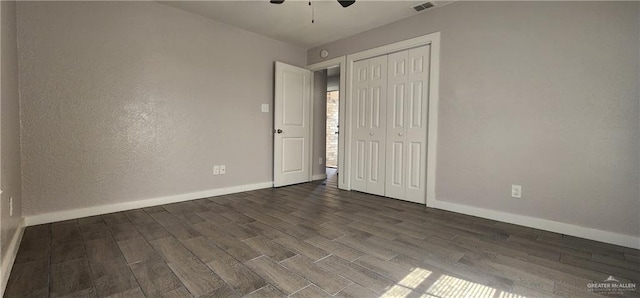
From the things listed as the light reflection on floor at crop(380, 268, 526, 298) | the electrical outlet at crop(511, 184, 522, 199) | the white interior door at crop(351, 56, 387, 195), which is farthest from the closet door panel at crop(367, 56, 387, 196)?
the light reflection on floor at crop(380, 268, 526, 298)

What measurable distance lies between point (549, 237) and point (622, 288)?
2.58 feet

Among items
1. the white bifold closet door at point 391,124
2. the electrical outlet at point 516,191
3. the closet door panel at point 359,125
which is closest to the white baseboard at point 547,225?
the electrical outlet at point 516,191

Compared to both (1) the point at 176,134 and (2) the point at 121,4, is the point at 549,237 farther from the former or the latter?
(2) the point at 121,4

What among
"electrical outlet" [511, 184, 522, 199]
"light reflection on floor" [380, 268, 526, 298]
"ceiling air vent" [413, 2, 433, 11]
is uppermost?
Result: "ceiling air vent" [413, 2, 433, 11]

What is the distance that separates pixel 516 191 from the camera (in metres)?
2.62

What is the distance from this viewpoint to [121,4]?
284 centimetres

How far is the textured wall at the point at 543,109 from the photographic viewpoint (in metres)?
A: 2.14

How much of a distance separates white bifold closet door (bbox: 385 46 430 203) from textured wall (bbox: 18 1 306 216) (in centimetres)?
197

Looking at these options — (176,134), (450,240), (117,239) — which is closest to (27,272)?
(117,239)

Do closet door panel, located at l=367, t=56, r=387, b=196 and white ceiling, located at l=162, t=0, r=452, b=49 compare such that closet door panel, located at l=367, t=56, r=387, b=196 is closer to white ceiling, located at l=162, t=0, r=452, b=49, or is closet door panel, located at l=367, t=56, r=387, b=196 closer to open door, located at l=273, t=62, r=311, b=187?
white ceiling, located at l=162, t=0, r=452, b=49

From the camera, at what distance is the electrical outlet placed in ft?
8.55

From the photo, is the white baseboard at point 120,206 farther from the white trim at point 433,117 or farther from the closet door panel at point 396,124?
the white trim at point 433,117

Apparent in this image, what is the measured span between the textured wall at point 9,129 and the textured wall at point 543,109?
3668 millimetres

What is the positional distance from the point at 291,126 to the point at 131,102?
218cm
